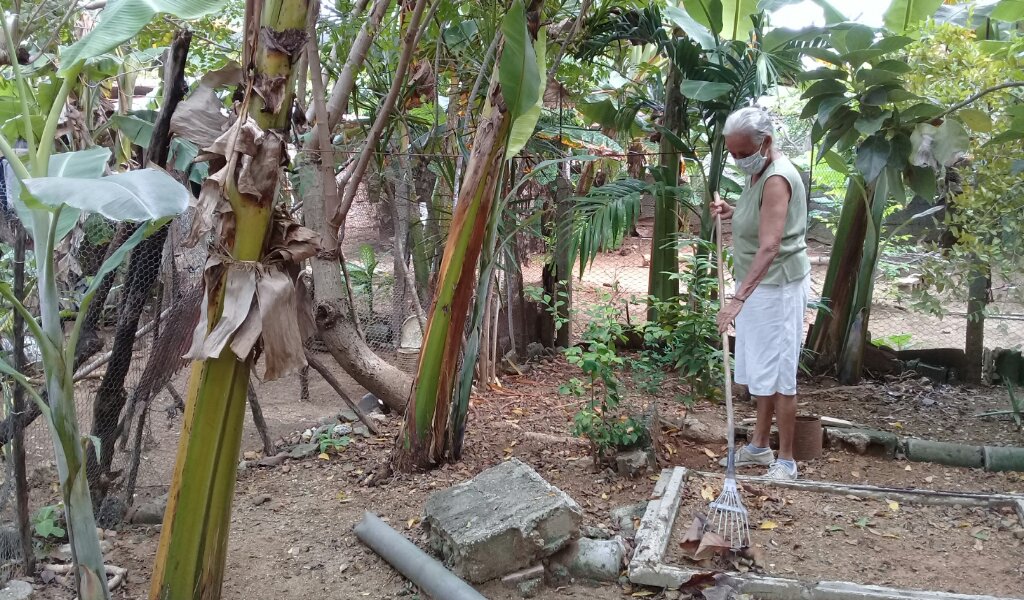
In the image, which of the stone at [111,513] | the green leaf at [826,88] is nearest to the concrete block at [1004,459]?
the green leaf at [826,88]

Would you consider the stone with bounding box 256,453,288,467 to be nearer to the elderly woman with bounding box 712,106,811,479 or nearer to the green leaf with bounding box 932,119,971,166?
the elderly woman with bounding box 712,106,811,479

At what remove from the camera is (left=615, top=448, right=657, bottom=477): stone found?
11.6 ft

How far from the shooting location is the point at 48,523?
2777mm

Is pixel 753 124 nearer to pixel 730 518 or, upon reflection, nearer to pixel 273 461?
pixel 730 518

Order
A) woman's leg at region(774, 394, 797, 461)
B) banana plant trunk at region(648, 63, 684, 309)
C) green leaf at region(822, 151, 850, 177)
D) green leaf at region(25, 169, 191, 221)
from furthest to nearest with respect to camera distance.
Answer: banana plant trunk at region(648, 63, 684, 309), green leaf at region(822, 151, 850, 177), woman's leg at region(774, 394, 797, 461), green leaf at region(25, 169, 191, 221)

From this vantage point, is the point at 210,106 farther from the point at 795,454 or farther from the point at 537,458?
the point at 795,454

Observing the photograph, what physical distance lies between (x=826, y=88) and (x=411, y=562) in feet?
10.7

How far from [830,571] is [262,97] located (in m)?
2.60

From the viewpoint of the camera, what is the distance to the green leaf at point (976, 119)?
3557 mm

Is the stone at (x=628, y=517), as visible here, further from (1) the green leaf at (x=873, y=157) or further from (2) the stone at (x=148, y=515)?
(1) the green leaf at (x=873, y=157)

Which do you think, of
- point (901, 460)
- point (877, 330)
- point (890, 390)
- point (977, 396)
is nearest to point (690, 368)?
point (901, 460)

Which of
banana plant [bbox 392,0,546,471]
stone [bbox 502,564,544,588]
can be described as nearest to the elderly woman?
banana plant [bbox 392,0,546,471]

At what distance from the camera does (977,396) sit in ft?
16.0

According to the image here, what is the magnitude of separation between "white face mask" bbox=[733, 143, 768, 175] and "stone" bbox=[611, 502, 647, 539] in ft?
5.35
